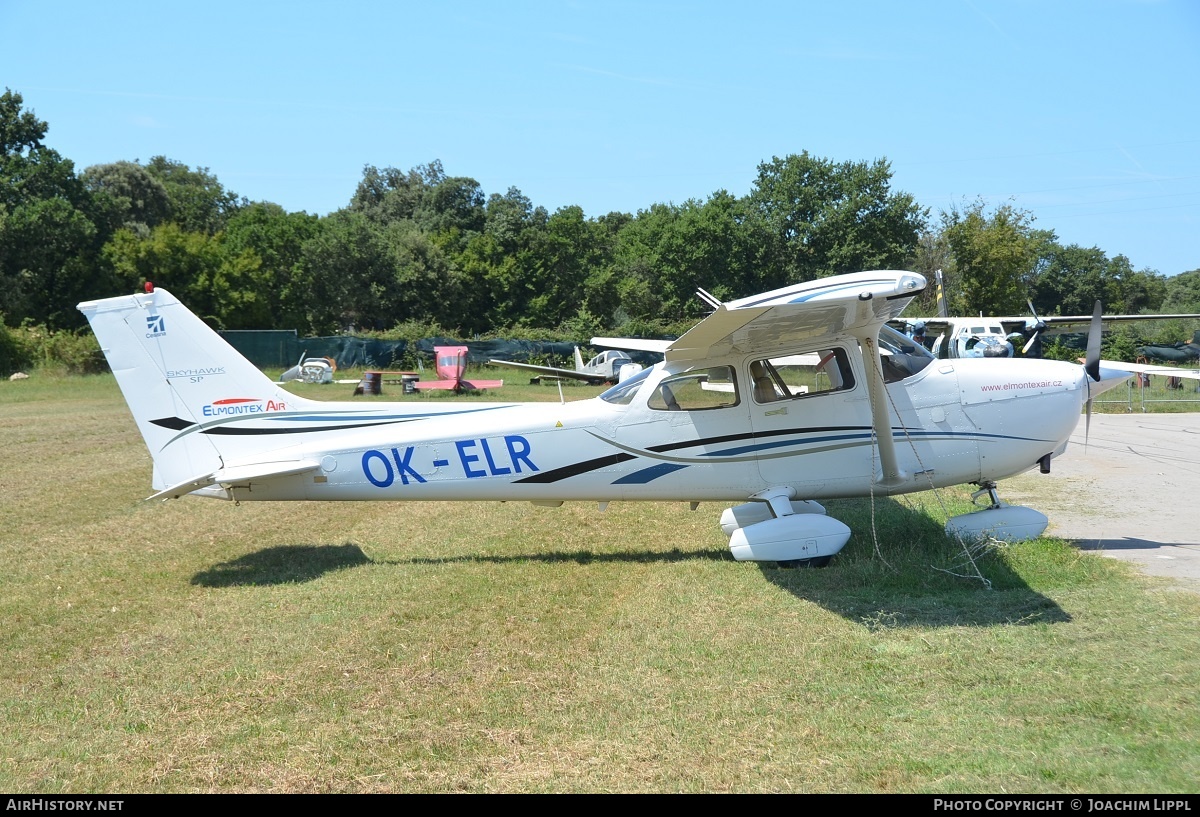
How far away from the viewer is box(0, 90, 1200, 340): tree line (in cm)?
4578

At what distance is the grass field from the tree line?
40167 millimetres

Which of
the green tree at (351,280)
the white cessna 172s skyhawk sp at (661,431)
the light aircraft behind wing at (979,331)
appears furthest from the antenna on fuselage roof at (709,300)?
the green tree at (351,280)

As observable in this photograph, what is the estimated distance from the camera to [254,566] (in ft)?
29.1

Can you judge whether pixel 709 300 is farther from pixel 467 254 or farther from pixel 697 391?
pixel 467 254

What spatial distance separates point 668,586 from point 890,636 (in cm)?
210

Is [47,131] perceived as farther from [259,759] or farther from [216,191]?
[259,759]

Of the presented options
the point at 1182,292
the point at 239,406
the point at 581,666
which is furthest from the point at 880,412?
the point at 1182,292

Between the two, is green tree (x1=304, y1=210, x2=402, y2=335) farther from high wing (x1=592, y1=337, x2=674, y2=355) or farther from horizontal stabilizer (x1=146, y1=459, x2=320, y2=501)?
horizontal stabilizer (x1=146, y1=459, x2=320, y2=501)

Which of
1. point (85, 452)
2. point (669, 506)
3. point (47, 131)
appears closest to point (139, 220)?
point (47, 131)

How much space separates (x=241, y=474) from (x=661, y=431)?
3904 mm

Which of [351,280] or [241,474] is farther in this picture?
[351,280]

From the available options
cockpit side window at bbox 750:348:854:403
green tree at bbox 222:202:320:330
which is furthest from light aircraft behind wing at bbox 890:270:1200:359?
green tree at bbox 222:202:320:330

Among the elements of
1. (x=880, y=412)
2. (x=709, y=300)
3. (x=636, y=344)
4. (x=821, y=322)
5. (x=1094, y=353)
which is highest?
(x=709, y=300)

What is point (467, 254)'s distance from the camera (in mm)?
60906
